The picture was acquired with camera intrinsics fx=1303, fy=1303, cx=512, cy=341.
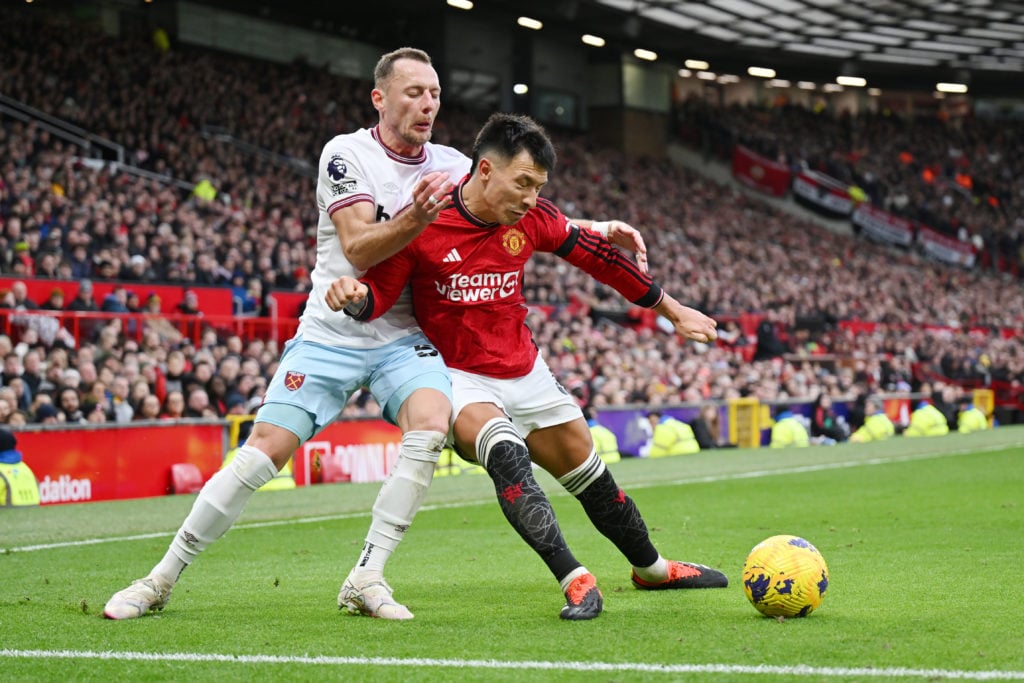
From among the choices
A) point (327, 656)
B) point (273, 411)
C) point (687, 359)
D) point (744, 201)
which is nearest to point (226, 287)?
point (687, 359)

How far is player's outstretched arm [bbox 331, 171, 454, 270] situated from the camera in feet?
16.7

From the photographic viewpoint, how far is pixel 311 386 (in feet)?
18.7

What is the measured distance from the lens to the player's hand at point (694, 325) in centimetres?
612

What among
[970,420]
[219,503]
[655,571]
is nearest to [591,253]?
[655,571]

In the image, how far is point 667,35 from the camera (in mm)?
40938

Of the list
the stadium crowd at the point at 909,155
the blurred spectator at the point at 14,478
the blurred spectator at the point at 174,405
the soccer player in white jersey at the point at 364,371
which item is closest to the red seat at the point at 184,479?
the blurred spectator at the point at 174,405

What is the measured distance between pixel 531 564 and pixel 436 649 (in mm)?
3138

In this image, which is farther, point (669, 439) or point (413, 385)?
point (669, 439)

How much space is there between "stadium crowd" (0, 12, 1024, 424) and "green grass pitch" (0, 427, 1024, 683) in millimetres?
4214

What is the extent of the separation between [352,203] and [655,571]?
2254mm

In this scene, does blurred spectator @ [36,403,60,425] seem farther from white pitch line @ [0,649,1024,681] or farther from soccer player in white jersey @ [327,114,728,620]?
white pitch line @ [0,649,1024,681]

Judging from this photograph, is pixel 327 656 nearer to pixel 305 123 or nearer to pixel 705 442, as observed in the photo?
pixel 705 442

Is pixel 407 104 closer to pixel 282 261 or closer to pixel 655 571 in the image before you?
pixel 655 571

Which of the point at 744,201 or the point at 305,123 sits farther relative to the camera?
the point at 744,201
